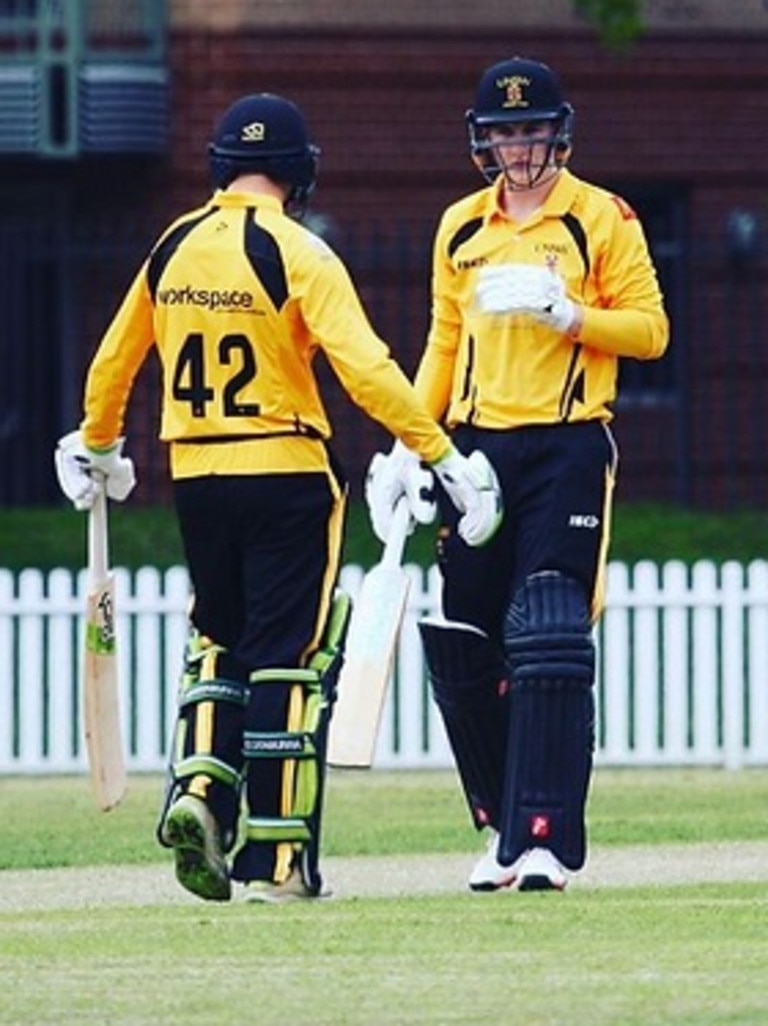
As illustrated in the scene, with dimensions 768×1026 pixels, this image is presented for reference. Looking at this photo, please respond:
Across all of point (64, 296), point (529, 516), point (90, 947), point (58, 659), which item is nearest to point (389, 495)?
point (529, 516)

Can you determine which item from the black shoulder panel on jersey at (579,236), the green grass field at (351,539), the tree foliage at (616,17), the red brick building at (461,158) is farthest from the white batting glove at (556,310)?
the red brick building at (461,158)

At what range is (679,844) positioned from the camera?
11.9 m

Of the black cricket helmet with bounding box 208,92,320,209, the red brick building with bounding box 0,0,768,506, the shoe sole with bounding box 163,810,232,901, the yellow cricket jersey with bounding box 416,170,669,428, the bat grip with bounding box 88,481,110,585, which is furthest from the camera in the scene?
the red brick building with bounding box 0,0,768,506

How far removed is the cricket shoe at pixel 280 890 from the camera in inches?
380

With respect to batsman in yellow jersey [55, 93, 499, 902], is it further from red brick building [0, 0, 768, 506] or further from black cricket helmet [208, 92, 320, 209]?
red brick building [0, 0, 768, 506]

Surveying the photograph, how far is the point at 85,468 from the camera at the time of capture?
10188 mm

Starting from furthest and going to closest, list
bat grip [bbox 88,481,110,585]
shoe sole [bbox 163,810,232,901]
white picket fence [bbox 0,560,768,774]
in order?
white picket fence [bbox 0,560,768,774]
bat grip [bbox 88,481,110,585]
shoe sole [bbox 163,810,232,901]

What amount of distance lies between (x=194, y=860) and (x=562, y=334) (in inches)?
61.8

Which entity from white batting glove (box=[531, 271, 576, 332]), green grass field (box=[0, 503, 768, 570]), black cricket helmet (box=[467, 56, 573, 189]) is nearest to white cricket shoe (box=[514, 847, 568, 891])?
white batting glove (box=[531, 271, 576, 332])

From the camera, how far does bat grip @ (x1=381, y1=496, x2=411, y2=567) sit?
996 centimetres

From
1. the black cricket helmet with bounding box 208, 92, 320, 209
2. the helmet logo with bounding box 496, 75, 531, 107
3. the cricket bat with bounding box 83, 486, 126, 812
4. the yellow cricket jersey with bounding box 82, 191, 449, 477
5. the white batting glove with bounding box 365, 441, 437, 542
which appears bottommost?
the cricket bat with bounding box 83, 486, 126, 812

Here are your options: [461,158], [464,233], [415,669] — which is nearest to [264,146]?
[464,233]

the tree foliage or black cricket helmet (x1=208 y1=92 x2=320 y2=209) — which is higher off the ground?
the tree foliage

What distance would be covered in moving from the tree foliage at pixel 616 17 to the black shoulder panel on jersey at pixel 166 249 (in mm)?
11487
